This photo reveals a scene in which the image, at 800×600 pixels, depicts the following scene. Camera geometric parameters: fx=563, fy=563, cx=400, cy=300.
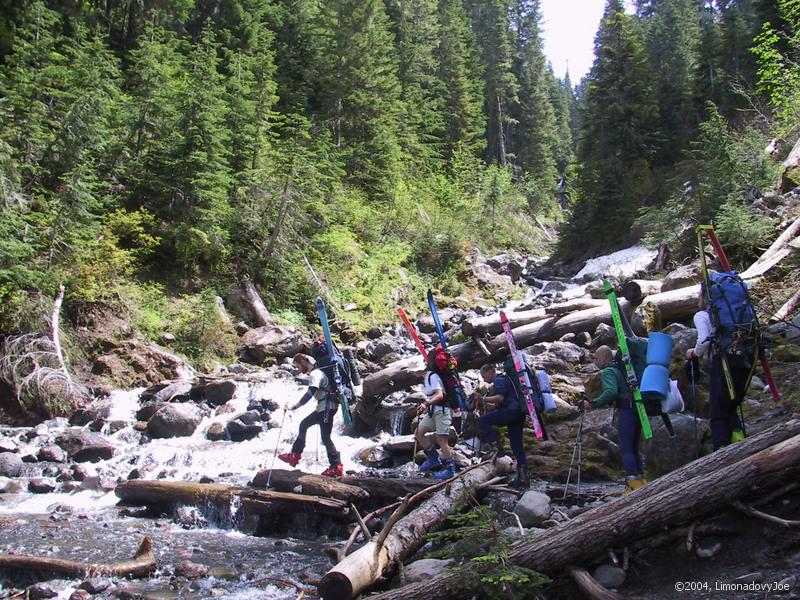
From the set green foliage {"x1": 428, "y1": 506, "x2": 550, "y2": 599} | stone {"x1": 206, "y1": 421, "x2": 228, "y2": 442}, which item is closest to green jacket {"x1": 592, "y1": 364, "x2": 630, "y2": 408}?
green foliage {"x1": 428, "y1": 506, "x2": 550, "y2": 599}

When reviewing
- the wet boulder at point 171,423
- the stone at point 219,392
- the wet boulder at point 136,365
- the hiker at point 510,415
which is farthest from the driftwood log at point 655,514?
the wet boulder at point 136,365

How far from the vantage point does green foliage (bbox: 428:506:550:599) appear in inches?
158

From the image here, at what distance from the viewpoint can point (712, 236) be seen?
6.66 m

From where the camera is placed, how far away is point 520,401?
7520 millimetres

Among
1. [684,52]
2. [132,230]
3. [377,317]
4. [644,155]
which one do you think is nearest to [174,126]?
[132,230]

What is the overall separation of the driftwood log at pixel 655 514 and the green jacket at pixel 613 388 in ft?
6.04

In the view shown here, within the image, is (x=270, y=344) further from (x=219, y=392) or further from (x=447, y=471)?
(x=447, y=471)

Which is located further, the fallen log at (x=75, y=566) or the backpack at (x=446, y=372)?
the backpack at (x=446, y=372)

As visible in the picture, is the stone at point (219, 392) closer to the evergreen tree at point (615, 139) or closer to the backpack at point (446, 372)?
the backpack at point (446, 372)

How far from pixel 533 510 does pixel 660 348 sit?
220cm

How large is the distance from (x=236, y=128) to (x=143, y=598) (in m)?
19.2

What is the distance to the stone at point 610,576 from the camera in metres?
4.24

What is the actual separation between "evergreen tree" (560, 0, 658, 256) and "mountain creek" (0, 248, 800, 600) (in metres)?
17.2

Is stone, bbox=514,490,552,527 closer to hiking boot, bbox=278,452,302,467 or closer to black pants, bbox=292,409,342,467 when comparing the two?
black pants, bbox=292,409,342,467
